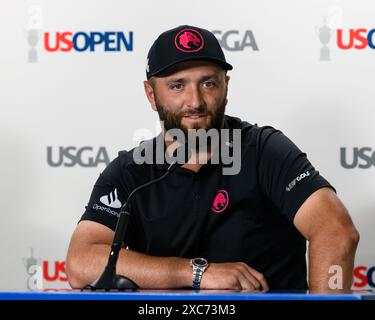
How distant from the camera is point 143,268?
4.80 ft

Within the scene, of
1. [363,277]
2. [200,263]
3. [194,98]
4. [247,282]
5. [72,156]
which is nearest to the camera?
[247,282]

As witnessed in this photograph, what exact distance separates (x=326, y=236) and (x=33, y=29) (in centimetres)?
152

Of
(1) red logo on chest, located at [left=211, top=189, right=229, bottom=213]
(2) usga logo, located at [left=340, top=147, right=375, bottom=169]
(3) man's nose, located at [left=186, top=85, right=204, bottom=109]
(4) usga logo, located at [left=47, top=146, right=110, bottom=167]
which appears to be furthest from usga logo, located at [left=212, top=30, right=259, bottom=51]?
(1) red logo on chest, located at [left=211, top=189, right=229, bottom=213]

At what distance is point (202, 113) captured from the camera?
1.68m

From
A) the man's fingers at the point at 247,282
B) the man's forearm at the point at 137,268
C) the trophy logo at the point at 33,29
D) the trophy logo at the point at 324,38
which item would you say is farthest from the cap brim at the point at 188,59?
the trophy logo at the point at 33,29

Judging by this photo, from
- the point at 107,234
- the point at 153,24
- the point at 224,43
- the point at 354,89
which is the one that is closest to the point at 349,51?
the point at 354,89

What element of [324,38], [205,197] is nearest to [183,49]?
[205,197]

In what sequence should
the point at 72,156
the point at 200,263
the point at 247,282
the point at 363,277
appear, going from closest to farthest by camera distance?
the point at 247,282 → the point at 200,263 → the point at 363,277 → the point at 72,156

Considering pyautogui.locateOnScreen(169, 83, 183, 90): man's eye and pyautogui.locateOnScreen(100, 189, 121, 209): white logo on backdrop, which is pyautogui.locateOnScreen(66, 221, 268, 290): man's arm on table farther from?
pyautogui.locateOnScreen(169, 83, 183, 90): man's eye

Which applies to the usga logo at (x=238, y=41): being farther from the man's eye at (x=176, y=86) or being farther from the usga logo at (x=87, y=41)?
the man's eye at (x=176, y=86)

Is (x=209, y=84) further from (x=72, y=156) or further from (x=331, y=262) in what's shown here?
(x=72, y=156)

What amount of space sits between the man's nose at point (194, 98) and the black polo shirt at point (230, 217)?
0.17 meters

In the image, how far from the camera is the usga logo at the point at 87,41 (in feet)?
7.91

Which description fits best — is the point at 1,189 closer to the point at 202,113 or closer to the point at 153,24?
the point at 153,24
